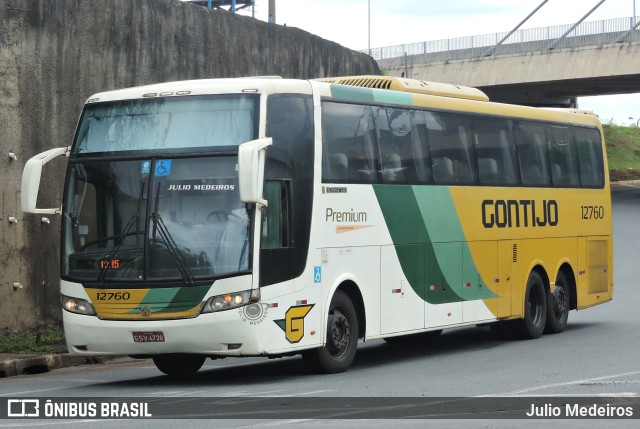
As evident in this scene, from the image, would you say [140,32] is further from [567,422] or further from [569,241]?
[567,422]

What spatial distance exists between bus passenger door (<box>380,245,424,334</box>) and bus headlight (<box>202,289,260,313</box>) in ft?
9.78

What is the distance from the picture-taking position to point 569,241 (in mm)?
22266

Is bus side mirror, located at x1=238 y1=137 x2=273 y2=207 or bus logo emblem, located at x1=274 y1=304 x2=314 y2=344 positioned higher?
bus side mirror, located at x1=238 y1=137 x2=273 y2=207

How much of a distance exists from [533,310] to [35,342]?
25.9ft

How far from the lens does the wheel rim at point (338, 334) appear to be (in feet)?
50.4

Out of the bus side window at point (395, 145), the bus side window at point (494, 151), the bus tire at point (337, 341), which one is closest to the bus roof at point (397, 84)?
the bus side window at point (395, 145)

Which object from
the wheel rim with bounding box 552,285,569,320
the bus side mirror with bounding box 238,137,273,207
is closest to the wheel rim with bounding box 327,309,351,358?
the bus side mirror with bounding box 238,137,273,207

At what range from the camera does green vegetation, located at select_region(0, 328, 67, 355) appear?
61.0 ft

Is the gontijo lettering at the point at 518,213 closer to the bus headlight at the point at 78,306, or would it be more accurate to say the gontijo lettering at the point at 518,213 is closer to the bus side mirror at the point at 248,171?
the bus side mirror at the point at 248,171

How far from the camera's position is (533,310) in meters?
21.2

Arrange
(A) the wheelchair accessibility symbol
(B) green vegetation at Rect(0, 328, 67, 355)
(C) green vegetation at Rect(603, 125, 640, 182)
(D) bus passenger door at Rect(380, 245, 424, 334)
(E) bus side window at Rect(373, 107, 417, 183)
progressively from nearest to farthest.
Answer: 1. (A) the wheelchair accessibility symbol
2. (D) bus passenger door at Rect(380, 245, 424, 334)
3. (E) bus side window at Rect(373, 107, 417, 183)
4. (B) green vegetation at Rect(0, 328, 67, 355)
5. (C) green vegetation at Rect(603, 125, 640, 182)

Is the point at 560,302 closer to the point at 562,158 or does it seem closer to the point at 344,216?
the point at 562,158

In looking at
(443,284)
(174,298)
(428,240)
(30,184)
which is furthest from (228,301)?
(443,284)

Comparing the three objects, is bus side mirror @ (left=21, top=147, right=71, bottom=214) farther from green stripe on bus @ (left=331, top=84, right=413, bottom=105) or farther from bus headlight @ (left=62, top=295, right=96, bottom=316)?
green stripe on bus @ (left=331, top=84, right=413, bottom=105)
